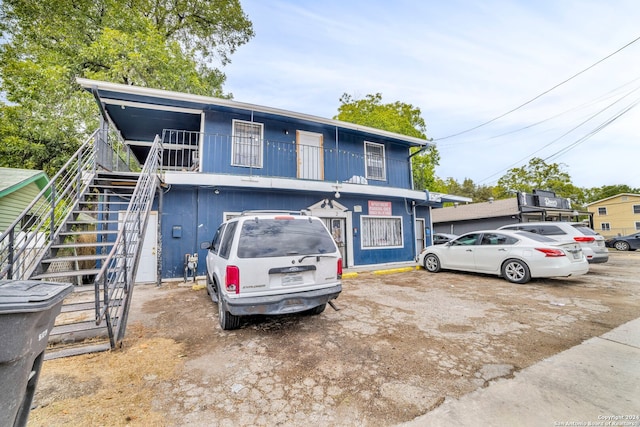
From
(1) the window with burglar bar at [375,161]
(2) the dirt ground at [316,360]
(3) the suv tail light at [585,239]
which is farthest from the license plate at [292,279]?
(3) the suv tail light at [585,239]

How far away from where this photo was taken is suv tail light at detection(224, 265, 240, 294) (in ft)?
11.1

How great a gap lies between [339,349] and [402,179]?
1000 centimetres

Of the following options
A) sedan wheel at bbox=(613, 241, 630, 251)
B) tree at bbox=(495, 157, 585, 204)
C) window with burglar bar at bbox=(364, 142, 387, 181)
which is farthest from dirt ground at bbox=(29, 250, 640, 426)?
tree at bbox=(495, 157, 585, 204)

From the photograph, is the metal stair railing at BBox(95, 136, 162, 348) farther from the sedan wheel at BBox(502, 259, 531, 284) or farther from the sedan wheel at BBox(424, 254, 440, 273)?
the sedan wheel at BBox(502, 259, 531, 284)

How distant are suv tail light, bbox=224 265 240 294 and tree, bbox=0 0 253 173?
13616 mm

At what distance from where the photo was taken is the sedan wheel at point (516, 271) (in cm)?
666

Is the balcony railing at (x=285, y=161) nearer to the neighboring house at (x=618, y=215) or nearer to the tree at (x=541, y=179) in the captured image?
the tree at (x=541, y=179)

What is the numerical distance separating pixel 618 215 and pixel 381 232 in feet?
119

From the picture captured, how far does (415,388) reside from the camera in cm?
242

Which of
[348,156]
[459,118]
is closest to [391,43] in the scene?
[348,156]

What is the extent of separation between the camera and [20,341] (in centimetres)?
132

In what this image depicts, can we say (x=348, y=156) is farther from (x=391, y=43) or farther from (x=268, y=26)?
(x=268, y=26)

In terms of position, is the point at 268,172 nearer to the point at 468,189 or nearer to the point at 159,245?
the point at 159,245

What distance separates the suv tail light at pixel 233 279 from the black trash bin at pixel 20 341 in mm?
1924
